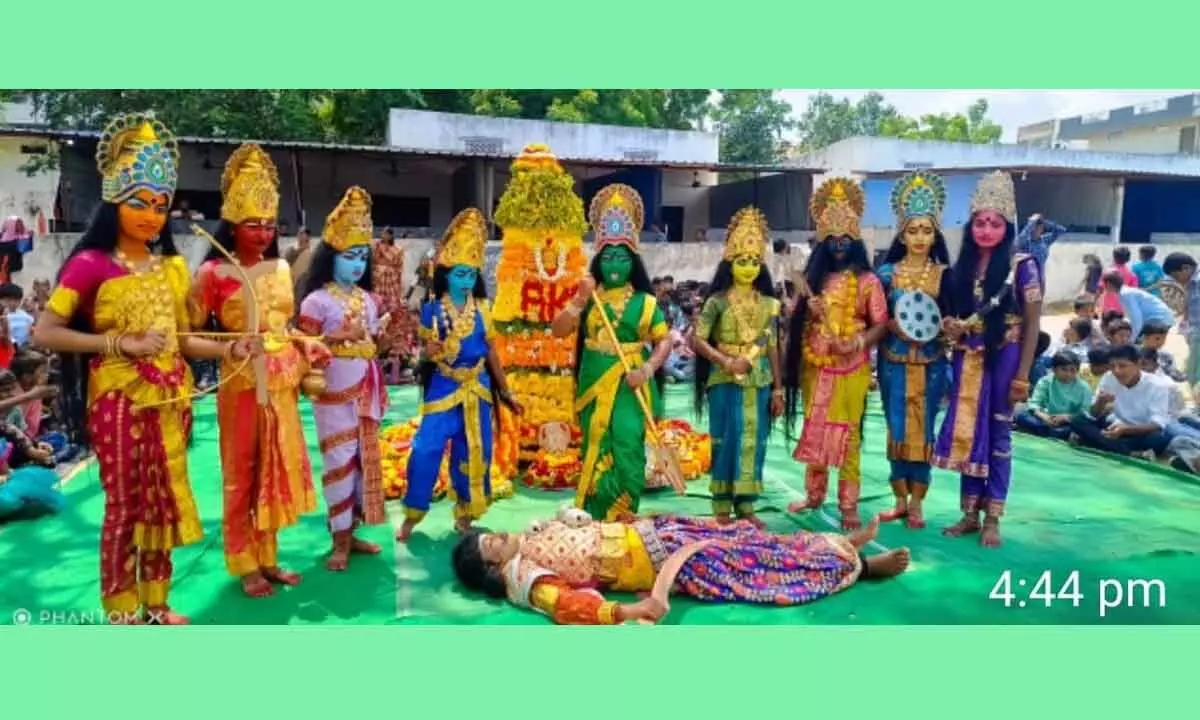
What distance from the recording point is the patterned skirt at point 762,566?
183 inches

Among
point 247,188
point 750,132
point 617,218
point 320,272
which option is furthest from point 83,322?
point 750,132

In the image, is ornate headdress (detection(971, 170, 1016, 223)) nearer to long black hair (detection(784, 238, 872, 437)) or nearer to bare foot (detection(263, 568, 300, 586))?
long black hair (detection(784, 238, 872, 437))

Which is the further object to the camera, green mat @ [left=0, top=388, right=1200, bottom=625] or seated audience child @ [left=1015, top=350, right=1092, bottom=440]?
seated audience child @ [left=1015, top=350, right=1092, bottom=440]

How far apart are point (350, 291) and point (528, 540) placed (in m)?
1.74

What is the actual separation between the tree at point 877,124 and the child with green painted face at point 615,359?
33358 mm

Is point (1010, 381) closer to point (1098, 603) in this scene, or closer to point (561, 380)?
point (1098, 603)

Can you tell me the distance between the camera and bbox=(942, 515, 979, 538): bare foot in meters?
5.84

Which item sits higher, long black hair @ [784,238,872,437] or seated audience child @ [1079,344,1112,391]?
long black hair @ [784,238,872,437]

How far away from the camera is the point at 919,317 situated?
578cm

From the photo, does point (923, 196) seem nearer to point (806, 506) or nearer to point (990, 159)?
point (806, 506)

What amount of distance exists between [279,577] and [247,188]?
2039mm

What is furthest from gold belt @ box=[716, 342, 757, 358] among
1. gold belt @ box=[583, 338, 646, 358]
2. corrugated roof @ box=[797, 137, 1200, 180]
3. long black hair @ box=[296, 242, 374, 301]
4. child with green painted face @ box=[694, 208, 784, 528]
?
corrugated roof @ box=[797, 137, 1200, 180]

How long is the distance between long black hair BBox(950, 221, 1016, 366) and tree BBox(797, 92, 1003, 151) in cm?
3285

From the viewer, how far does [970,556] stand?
5457 millimetres
